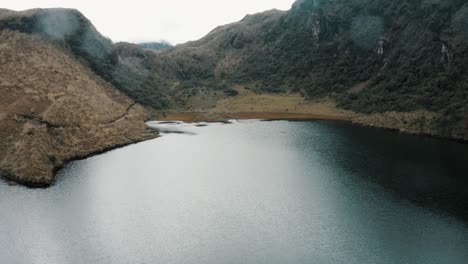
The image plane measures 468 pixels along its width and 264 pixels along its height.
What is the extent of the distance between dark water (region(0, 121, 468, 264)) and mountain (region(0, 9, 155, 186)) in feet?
23.6

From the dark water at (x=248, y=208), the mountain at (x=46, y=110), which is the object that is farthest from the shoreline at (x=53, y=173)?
the dark water at (x=248, y=208)

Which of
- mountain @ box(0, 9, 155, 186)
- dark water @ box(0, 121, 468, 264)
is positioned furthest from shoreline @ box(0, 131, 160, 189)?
dark water @ box(0, 121, 468, 264)

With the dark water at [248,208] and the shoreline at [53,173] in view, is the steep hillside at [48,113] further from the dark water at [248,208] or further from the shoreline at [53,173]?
the dark water at [248,208]

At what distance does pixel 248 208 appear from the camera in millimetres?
83312

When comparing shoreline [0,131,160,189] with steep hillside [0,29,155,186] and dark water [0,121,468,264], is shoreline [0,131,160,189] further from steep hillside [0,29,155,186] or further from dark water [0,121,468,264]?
dark water [0,121,468,264]

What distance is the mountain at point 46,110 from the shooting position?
108750mm

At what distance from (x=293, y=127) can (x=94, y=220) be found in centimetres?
11605

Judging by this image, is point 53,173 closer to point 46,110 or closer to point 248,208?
point 46,110

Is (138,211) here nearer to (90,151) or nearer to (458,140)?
(90,151)

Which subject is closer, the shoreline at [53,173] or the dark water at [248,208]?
the dark water at [248,208]

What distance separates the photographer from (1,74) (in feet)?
496

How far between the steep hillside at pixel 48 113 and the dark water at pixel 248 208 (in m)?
6.94

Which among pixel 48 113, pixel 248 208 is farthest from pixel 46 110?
pixel 248 208

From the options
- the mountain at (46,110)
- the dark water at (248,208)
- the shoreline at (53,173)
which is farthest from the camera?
the mountain at (46,110)
